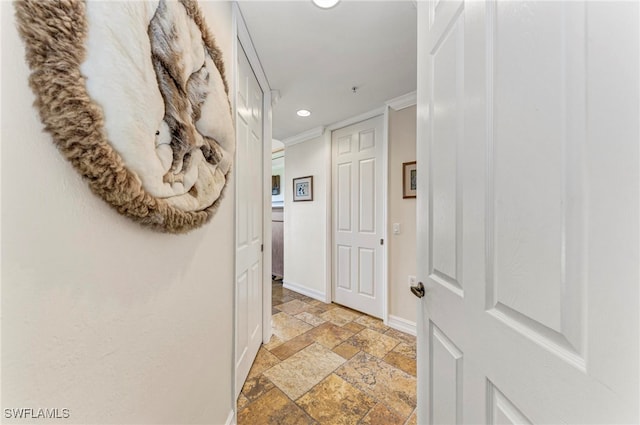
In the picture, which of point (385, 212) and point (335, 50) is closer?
point (335, 50)

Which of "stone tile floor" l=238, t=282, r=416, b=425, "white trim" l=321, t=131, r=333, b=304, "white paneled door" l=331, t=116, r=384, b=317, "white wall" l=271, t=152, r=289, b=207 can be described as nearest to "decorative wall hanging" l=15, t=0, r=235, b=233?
"stone tile floor" l=238, t=282, r=416, b=425

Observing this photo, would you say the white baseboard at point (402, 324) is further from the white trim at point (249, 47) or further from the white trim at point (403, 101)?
the white trim at point (249, 47)

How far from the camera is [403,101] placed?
7.43 ft

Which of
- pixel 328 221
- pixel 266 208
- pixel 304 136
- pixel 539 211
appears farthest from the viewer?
pixel 304 136

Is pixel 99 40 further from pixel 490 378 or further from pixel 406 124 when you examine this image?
pixel 406 124

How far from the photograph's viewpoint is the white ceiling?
1347 millimetres

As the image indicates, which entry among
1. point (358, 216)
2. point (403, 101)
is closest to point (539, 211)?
point (403, 101)

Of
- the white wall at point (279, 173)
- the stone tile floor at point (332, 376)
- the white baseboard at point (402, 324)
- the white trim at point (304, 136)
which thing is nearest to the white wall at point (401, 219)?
the white baseboard at point (402, 324)

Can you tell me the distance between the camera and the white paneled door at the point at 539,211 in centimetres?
33

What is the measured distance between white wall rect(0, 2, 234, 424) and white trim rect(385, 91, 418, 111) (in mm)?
2256

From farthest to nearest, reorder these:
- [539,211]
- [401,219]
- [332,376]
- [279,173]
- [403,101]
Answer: [279,173], [401,219], [403,101], [332,376], [539,211]

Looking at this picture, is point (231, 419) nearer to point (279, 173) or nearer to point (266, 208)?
point (266, 208)

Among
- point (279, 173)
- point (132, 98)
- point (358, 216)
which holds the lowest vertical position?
point (358, 216)

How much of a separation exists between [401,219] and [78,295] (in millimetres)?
2322
